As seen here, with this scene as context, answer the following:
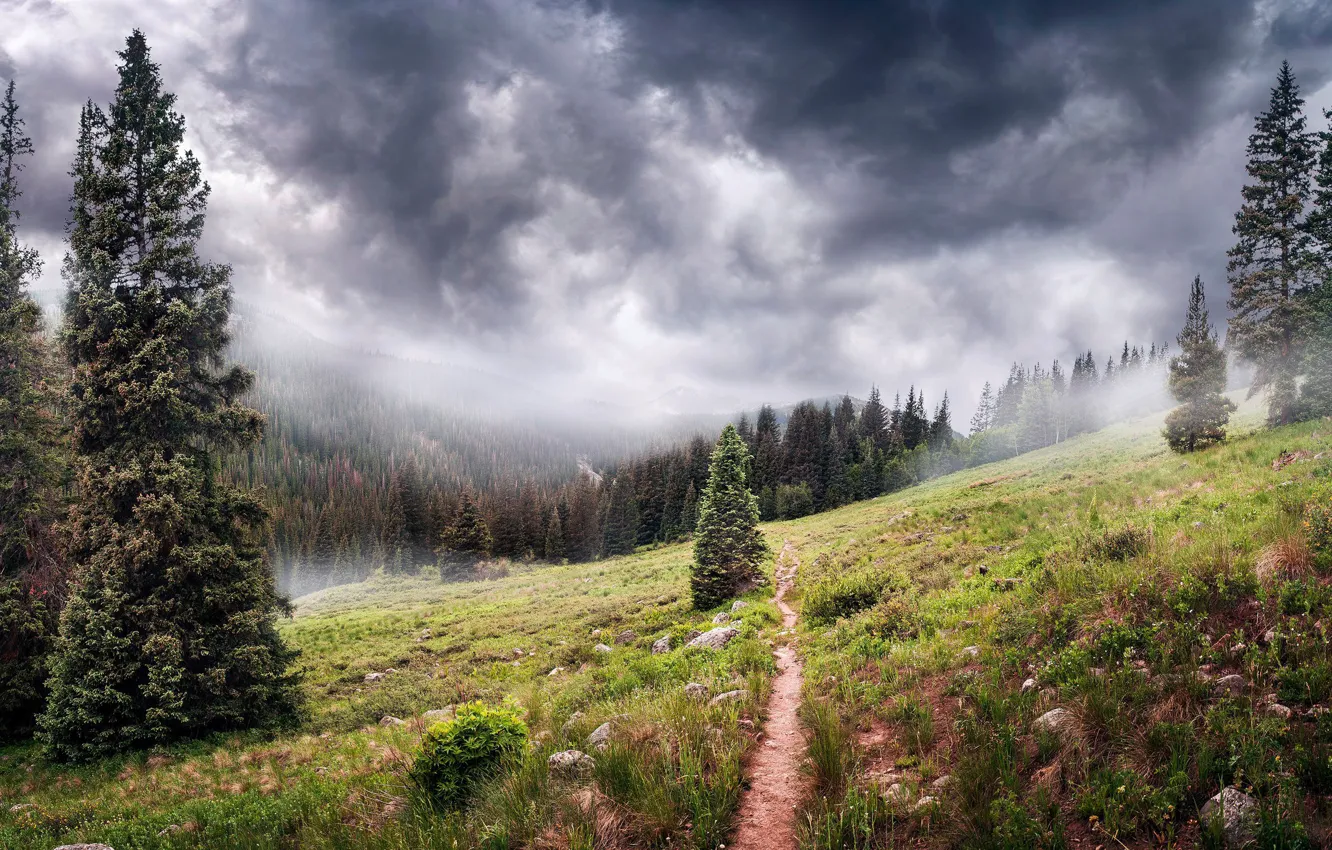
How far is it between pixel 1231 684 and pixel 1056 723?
1.67 m

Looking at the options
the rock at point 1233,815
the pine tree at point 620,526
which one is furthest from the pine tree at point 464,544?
the rock at point 1233,815

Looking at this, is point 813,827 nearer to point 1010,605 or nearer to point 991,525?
point 1010,605

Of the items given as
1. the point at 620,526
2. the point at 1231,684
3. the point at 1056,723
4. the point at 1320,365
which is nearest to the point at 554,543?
the point at 620,526

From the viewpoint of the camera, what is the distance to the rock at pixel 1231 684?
5070mm

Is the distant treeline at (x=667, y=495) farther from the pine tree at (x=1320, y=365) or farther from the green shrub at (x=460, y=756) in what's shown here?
the green shrub at (x=460, y=756)

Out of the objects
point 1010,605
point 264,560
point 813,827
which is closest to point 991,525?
point 1010,605

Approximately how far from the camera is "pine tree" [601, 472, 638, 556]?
8525 centimetres

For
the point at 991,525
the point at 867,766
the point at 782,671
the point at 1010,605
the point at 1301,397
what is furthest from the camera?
the point at 1301,397

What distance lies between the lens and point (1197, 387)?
31766mm

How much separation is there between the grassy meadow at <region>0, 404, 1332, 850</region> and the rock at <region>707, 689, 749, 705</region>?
0.19 m

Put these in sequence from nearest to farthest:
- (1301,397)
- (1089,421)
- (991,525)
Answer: (991,525) < (1301,397) < (1089,421)

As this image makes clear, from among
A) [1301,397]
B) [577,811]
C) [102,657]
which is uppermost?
[1301,397]

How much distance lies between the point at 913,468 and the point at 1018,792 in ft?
324

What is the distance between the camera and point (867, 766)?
6.12 m
